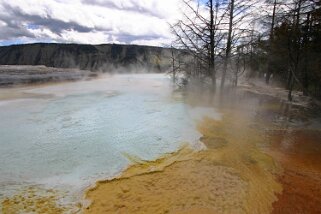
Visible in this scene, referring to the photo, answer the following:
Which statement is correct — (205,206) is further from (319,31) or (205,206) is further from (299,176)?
(319,31)

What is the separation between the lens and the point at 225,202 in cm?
507

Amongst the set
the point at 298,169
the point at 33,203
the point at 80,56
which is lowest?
the point at 298,169

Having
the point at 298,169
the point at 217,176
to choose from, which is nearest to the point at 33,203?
the point at 217,176

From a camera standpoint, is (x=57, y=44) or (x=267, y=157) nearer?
(x=267, y=157)

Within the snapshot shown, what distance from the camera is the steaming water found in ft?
19.8

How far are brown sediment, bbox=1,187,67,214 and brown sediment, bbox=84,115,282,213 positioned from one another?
0.55 meters

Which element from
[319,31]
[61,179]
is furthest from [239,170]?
[319,31]

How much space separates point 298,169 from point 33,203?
211 inches

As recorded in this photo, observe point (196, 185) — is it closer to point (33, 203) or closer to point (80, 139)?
point (33, 203)

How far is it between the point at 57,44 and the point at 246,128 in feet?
281

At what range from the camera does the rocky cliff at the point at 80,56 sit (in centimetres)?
8106

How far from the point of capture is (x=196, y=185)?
5641 mm

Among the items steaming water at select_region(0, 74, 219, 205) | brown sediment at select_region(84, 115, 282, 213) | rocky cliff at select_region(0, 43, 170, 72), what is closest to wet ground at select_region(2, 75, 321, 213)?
brown sediment at select_region(84, 115, 282, 213)

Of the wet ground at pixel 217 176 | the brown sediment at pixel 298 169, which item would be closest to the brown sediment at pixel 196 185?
the wet ground at pixel 217 176
